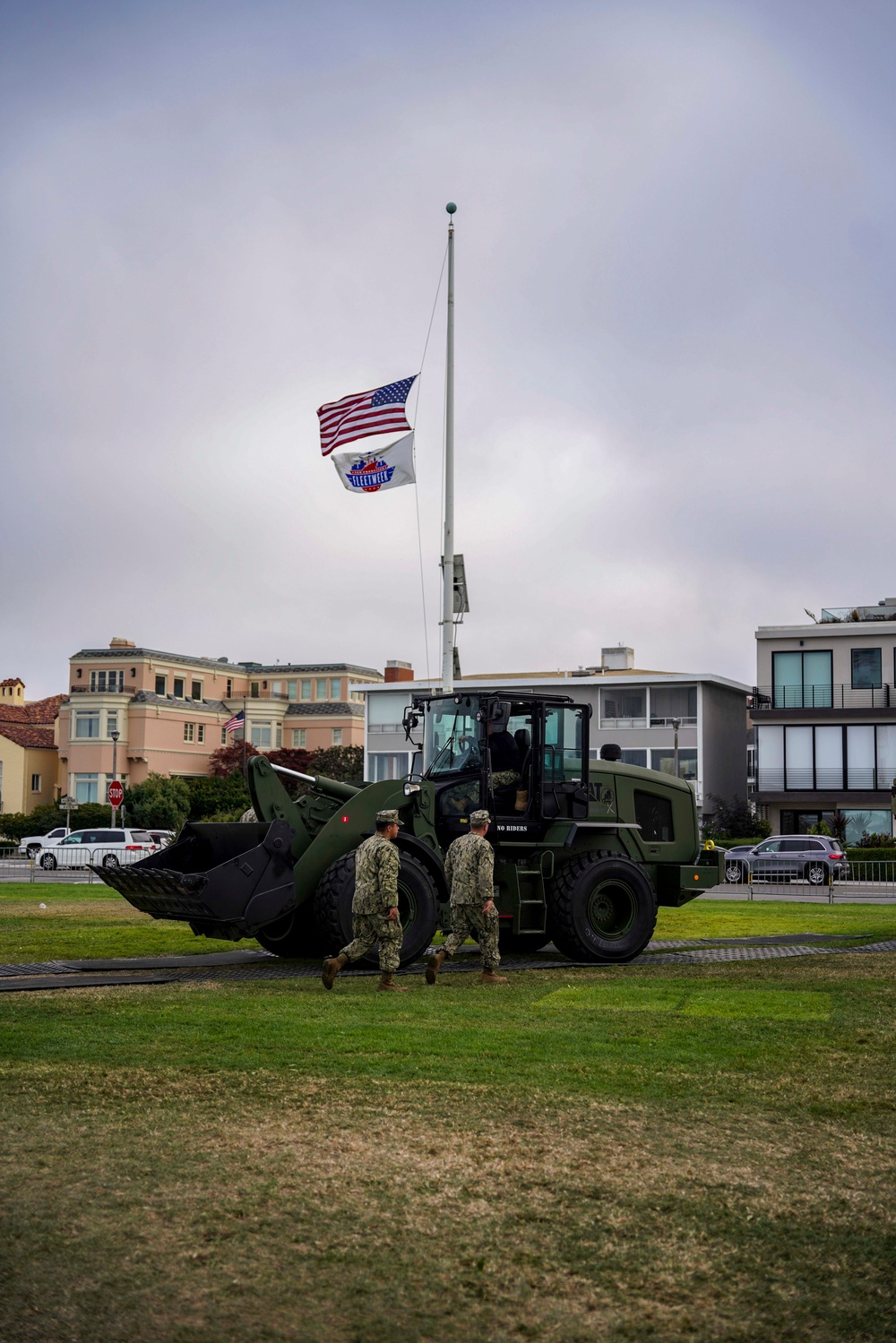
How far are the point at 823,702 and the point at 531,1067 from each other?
52.8 meters

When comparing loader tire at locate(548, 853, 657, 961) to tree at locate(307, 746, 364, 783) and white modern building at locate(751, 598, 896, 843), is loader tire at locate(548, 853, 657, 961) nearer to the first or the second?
white modern building at locate(751, 598, 896, 843)

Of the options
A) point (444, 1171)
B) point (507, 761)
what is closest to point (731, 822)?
point (507, 761)

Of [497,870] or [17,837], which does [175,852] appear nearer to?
[497,870]

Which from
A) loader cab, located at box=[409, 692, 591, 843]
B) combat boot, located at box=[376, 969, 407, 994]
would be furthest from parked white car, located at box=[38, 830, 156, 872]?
combat boot, located at box=[376, 969, 407, 994]

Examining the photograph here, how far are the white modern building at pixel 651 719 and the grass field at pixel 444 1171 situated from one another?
49.9 metres

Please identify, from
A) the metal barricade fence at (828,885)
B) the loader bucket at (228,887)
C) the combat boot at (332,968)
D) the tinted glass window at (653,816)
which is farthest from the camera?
the metal barricade fence at (828,885)

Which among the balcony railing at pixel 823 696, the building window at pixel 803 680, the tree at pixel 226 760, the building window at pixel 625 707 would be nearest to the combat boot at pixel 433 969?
the balcony railing at pixel 823 696

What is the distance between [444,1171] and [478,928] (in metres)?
7.10

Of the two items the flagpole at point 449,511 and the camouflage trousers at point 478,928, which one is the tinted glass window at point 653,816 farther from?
the flagpole at point 449,511

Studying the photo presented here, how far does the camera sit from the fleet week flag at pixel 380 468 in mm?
25078

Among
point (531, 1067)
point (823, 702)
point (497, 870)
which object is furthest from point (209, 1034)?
point (823, 702)

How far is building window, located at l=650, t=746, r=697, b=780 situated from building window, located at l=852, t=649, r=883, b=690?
313 inches

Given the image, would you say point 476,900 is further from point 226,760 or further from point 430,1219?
point 226,760

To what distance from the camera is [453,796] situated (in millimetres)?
15336
